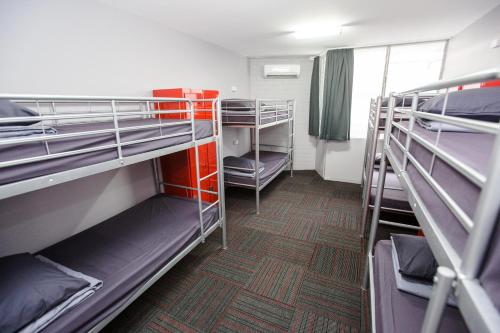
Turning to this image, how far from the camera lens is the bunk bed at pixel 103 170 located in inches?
39.5

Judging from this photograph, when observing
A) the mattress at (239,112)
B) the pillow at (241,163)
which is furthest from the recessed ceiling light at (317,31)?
the pillow at (241,163)

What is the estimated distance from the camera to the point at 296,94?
479cm

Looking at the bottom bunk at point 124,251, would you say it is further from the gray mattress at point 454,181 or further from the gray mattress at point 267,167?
the gray mattress at point 454,181

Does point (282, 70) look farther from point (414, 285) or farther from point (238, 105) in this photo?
point (414, 285)

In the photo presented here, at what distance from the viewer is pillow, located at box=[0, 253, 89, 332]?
104cm

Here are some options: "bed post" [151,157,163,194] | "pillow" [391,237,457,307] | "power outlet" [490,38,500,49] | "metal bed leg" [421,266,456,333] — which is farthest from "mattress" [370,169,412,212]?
"bed post" [151,157,163,194]

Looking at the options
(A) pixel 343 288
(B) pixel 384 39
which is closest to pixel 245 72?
(B) pixel 384 39

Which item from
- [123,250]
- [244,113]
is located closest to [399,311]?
[123,250]

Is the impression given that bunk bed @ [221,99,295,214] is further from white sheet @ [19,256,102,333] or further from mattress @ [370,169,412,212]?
white sheet @ [19,256,102,333]

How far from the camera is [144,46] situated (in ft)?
8.02

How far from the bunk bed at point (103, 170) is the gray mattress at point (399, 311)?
1.43 meters

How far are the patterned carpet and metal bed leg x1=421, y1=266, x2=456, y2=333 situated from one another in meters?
1.35

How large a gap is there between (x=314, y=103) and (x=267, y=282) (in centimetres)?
359

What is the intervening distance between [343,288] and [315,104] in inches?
138
